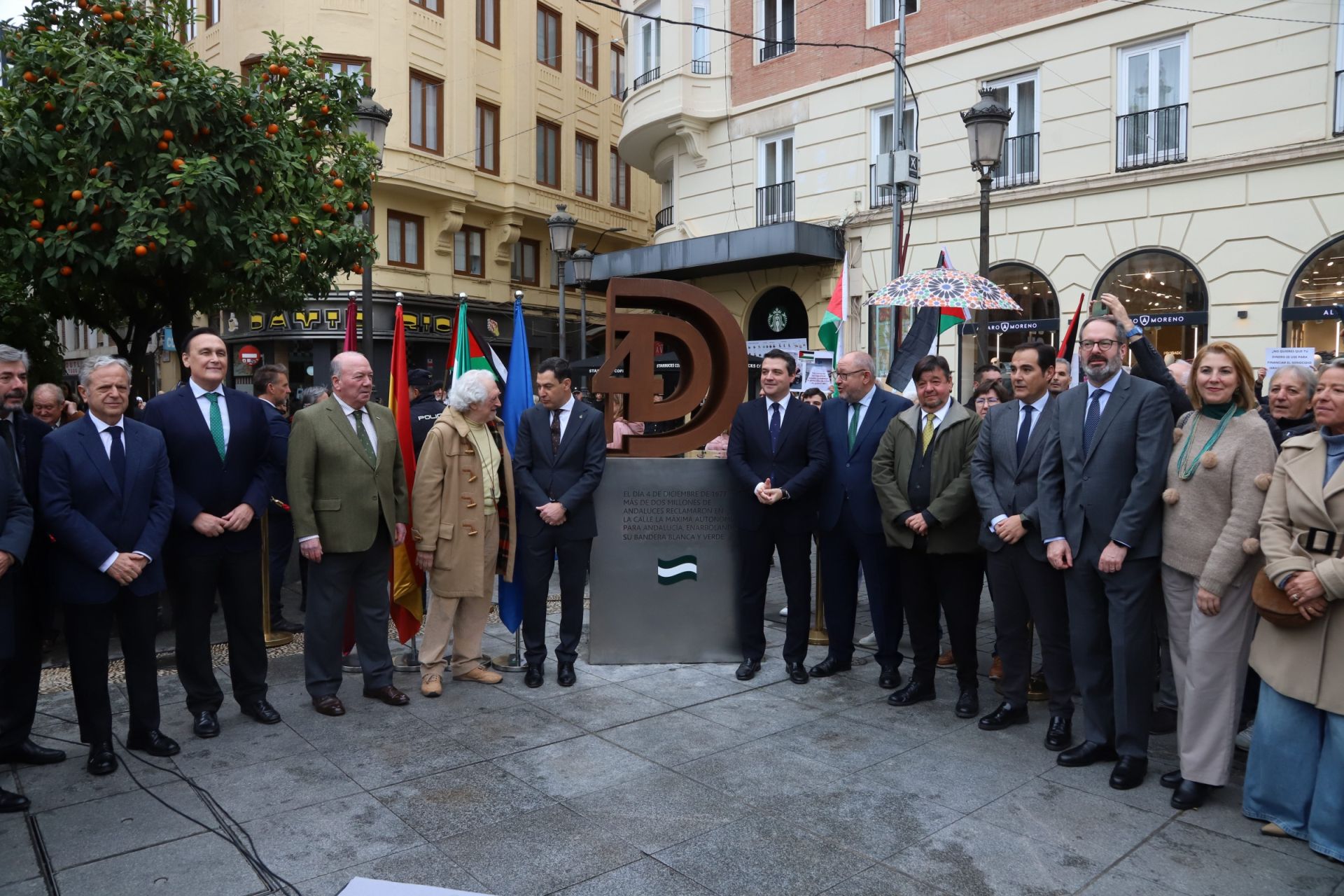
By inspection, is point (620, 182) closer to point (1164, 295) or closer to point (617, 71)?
point (617, 71)

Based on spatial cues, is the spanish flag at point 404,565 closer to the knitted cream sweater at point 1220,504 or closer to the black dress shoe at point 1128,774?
the black dress shoe at point 1128,774

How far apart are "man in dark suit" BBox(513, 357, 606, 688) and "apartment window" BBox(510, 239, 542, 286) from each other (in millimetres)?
23084

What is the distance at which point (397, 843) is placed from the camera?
3.88 metres

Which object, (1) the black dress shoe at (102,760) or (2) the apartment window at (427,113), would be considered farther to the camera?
(2) the apartment window at (427,113)

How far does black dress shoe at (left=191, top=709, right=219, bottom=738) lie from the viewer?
5.18 meters

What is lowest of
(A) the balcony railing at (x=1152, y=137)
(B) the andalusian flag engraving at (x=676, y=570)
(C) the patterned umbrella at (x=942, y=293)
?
(B) the andalusian flag engraving at (x=676, y=570)

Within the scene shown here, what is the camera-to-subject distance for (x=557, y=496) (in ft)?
20.6

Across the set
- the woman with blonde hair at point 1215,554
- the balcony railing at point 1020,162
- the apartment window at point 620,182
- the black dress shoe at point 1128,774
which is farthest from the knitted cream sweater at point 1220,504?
the apartment window at point 620,182

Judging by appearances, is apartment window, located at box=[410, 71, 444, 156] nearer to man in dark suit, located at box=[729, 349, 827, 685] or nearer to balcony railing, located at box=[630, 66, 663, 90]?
balcony railing, located at box=[630, 66, 663, 90]

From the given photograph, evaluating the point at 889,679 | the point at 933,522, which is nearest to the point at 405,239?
the point at 889,679

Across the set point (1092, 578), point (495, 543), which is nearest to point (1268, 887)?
point (1092, 578)

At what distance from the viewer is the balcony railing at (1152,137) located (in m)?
14.9

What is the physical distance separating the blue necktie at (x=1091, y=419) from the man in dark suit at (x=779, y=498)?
181 centimetres

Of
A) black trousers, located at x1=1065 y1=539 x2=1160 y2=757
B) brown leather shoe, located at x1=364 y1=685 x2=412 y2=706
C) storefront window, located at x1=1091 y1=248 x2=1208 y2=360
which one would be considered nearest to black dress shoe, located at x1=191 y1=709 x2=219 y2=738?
brown leather shoe, located at x1=364 y1=685 x2=412 y2=706
